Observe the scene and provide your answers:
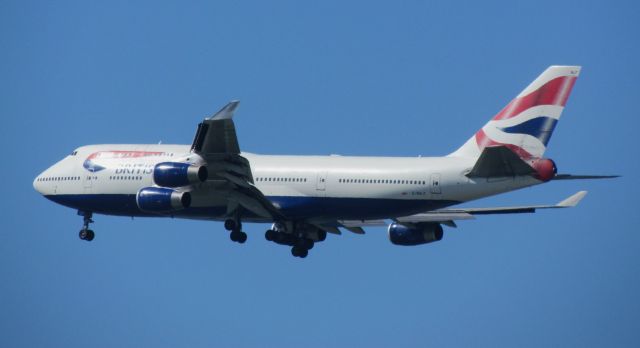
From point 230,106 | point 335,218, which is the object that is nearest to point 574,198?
point 335,218

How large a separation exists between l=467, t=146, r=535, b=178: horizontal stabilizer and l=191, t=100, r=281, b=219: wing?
10187 mm

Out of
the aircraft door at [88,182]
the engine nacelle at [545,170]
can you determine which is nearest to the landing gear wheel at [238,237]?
the aircraft door at [88,182]

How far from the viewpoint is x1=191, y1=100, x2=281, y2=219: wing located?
58.2 metres

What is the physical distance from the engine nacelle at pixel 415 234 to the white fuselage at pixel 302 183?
20.8ft

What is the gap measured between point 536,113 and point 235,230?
14590 mm

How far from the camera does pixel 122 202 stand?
65.6 metres

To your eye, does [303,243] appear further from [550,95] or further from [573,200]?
[550,95]

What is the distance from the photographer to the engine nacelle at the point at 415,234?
67.6 metres

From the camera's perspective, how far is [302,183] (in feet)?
205

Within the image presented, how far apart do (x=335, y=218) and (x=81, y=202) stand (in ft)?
42.0

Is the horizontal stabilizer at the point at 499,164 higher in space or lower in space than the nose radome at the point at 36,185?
lower

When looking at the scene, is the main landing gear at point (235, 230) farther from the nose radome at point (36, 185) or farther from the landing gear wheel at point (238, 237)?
the nose radome at point (36, 185)

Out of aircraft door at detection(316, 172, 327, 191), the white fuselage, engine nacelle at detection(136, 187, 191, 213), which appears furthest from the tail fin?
engine nacelle at detection(136, 187, 191, 213)

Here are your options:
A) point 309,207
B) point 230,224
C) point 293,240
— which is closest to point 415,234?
point 293,240
